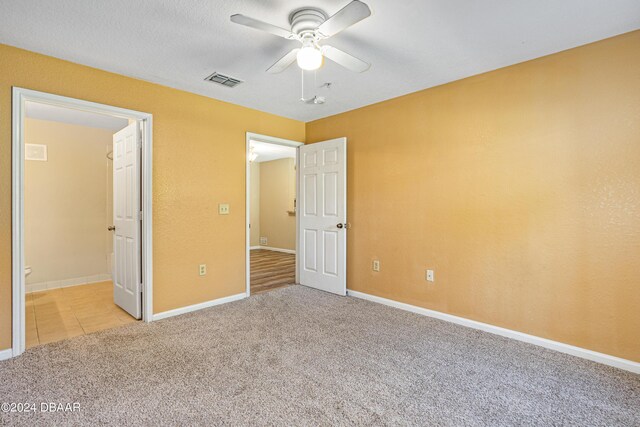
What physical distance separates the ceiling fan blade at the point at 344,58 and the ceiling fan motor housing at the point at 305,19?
0.49ft

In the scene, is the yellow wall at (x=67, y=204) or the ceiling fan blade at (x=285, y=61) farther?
the yellow wall at (x=67, y=204)

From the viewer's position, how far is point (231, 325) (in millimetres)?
3020

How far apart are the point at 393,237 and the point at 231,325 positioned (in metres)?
2.00

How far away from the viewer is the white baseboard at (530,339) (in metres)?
2.27

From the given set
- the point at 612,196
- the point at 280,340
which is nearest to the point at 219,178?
the point at 280,340

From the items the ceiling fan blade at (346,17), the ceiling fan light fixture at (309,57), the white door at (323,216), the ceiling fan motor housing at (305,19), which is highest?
the ceiling fan motor housing at (305,19)

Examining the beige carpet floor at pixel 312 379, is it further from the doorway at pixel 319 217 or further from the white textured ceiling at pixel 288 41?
the white textured ceiling at pixel 288 41

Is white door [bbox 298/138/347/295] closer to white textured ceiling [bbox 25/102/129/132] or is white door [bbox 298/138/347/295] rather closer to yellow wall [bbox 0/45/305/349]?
yellow wall [bbox 0/45/305/349]

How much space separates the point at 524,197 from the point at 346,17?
6.94 feet

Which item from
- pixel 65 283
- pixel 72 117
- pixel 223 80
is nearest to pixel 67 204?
pixel 65 283

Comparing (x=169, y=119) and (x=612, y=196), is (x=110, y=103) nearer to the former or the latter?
(x=169, y=119)

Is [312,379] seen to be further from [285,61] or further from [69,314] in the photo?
[69,314]

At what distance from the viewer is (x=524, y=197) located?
8.78 feet

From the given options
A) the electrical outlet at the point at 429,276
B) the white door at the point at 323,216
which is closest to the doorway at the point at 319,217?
the white door at the point at 323,216
